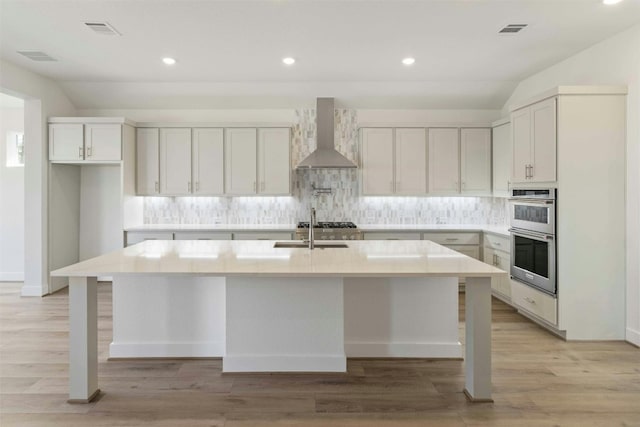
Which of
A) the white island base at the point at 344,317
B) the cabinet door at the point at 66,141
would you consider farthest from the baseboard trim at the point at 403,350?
the cabinet door at the point at 66,141

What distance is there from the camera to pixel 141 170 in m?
6.04

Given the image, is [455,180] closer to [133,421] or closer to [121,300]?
[121,300]

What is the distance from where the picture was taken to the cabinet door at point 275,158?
5.99 metres

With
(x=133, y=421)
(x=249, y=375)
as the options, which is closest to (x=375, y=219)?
(x=249, y=375)

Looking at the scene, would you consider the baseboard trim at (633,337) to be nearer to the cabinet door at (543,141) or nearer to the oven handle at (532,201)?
the oven handle at (532,201)

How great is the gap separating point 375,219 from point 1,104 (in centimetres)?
593

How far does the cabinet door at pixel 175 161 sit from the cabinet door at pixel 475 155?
12.7 feet

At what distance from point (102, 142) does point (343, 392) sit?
4730 millimetres

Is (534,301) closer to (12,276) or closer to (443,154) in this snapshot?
(443,154)

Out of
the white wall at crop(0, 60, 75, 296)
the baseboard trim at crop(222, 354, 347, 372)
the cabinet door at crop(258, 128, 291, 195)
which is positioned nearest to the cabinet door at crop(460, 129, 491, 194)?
the cabinet door at crop(258, 128, 291, 195)

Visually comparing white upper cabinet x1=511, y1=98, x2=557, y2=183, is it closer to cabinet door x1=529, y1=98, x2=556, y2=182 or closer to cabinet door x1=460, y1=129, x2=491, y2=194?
cabinet door x1=529, y1=98, x2=556, y2=182

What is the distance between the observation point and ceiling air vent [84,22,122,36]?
12.3 feet

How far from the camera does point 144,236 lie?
18.9ft

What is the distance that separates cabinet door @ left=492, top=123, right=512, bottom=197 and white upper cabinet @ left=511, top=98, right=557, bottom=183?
915 millimetres
